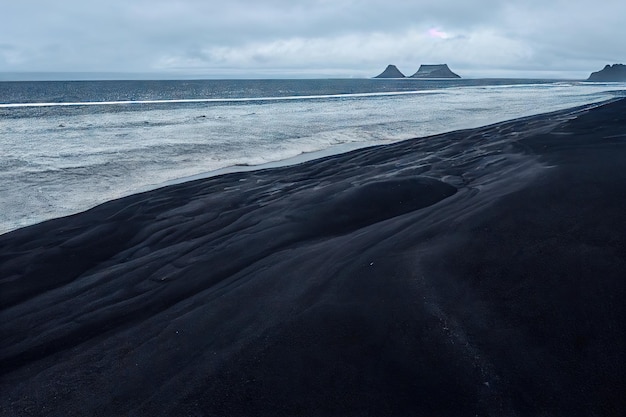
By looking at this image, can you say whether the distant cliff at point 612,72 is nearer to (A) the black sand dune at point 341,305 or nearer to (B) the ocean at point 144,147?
(B) the ocean at point 144,147

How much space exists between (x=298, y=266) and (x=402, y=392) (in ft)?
7.82

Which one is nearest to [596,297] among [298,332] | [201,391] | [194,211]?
[298,332]

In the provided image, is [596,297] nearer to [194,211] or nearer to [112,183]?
[194,211]

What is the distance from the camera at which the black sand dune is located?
3510 mm

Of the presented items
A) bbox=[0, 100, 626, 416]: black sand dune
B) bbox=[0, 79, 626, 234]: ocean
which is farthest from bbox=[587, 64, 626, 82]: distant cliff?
bbox=[0, 100, 626, 416]: black sand dune

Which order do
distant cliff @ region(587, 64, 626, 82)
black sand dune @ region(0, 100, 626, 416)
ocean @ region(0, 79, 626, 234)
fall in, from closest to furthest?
black sand dune @ region(0, 100, 626, 416) → ocean @ region(0, 79, 626, 234) → distant cliff @ region(587, 64, 626, 82)

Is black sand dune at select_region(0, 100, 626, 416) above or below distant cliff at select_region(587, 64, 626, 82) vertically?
below

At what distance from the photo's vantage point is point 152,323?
15.8 ft

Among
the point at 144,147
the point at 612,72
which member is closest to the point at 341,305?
the point at 144,147

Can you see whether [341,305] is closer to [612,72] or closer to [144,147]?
[144,147]

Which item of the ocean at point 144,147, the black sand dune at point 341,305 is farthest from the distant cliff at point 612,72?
the black sand dune at point 341,305

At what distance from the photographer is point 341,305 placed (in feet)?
15.0

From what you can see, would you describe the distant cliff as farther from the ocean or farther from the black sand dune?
the black sand dune

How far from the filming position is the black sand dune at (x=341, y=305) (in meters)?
3.51
